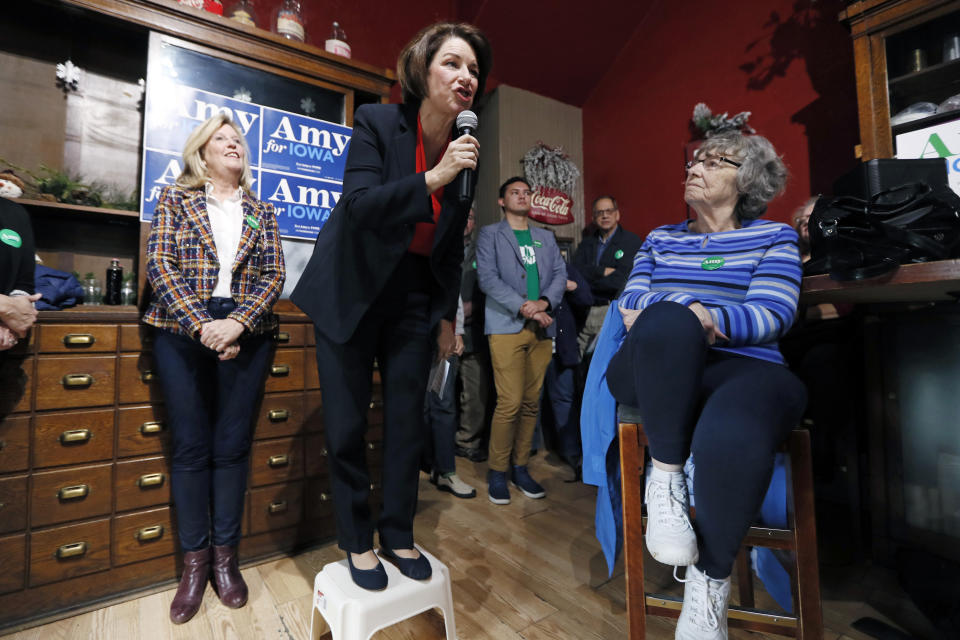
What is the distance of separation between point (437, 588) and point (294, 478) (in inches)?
33.7

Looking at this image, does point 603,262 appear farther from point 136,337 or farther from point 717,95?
point 136,337

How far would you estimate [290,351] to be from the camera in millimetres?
1716

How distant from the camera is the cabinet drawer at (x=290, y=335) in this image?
1688 millimetres

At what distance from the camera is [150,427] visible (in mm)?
1475

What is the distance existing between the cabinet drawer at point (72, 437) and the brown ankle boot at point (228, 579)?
18.9 inches

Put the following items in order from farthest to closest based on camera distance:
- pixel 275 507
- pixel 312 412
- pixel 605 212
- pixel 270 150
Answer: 1. pixel 605 212
2. pixel 270 150
3. pixel 312 412
4. pixel 275 507

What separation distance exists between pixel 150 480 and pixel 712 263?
6.17 feet

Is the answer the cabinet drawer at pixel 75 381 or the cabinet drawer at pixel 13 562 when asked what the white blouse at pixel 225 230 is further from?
the cabinet drawer at pixel 13 562

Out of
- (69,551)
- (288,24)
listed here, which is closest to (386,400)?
(69,551)

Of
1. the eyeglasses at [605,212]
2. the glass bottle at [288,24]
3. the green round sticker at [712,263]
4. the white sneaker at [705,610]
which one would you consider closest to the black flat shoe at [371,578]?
the white sneaker at [705,610]

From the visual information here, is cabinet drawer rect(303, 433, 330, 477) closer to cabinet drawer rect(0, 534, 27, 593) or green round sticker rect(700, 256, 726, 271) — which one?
cabinet drawer rect(0, 534, 27, 593)

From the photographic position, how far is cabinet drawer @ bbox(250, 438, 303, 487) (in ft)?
5.33

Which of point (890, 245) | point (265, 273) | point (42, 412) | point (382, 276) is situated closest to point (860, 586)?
point (890, 245)

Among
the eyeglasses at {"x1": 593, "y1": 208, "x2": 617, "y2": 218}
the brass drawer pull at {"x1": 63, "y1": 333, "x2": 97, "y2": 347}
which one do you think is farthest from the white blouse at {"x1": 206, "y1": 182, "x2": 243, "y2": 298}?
the eyeglasses at {"x1": 593, "y1": 208, "x2": 617, "y2": 218}
